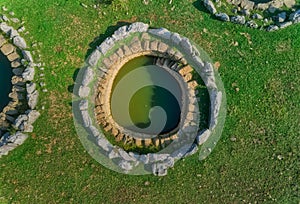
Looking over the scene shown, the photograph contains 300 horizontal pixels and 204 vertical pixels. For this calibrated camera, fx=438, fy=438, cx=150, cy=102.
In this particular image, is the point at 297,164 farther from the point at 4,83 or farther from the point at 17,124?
the point at 4,83

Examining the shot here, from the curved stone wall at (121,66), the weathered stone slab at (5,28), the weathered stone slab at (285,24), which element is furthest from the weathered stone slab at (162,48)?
the weathered stone slab at (5,28)

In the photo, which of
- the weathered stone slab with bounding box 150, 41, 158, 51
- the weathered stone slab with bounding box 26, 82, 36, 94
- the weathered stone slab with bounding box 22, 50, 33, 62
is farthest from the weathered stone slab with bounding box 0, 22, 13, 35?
the weathered stone slab with bounding box 150, 41, 158, 51

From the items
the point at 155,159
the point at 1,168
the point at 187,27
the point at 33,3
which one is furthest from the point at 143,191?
the point at 33,3

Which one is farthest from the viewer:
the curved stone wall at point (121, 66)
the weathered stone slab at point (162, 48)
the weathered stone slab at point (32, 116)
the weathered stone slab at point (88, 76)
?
the weathered stone slab at point (162, 48)

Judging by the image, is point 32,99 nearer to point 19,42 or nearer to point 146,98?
point 19,42

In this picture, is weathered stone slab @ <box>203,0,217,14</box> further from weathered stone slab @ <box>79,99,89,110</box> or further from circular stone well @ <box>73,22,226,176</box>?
weathered stone slab @ <box>79,99,89,110</box>

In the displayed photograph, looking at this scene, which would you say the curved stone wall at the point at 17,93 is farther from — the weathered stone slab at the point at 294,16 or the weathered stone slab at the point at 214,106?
the weathered stone slab at the point at 294,16

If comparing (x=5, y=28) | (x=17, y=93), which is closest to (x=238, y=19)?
(x=17, y=93)
